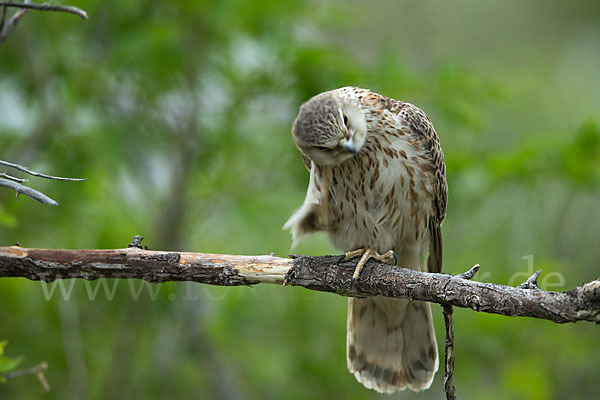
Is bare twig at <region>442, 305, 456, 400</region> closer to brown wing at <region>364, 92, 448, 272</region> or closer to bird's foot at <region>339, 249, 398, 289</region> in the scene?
bird's foot at <region>339, 249, 398, 289</region>

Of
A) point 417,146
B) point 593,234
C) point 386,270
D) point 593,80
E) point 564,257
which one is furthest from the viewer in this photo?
point 593,80

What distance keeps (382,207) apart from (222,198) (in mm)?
2627

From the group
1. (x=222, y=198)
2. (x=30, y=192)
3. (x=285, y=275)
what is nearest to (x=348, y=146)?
(x=285, y=275)

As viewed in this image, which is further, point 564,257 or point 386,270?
point 564,257

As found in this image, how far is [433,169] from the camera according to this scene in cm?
400

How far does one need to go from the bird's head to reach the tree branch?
0.56 metres

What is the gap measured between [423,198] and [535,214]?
2.73 metres

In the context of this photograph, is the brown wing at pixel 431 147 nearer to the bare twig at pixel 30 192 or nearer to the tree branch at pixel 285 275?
the tree branch at pixel 285 275

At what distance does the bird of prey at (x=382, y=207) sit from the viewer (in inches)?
Answer: 147

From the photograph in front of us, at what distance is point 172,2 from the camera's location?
5.96 m

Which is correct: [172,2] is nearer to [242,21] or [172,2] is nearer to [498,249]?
[242,21]

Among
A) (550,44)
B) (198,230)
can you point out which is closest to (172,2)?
(198,230)

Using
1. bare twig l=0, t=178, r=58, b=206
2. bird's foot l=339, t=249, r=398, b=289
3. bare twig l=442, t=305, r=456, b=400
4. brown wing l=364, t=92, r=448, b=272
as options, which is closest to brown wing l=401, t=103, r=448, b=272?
brown wing l=364, t=92, r=448, b=272

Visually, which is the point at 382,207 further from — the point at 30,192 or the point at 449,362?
the point at 30,192
